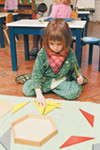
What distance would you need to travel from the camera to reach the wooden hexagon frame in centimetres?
92

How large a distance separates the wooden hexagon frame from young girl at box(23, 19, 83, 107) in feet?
1.23

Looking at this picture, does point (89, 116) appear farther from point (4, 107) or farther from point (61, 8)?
point (61, 8)

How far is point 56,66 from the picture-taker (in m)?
1.61

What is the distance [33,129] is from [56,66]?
0.73 meters

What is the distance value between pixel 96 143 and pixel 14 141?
424mm

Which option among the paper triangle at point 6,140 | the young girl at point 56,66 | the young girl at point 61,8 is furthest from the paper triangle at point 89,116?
the young girl at point 61,8

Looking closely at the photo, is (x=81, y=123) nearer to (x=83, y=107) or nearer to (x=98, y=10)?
(x=83, y=107)

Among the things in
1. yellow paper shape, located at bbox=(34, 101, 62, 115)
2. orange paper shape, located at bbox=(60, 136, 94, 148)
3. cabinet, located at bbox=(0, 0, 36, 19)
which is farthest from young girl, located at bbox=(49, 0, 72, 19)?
cabinet, located at bbox=(0, 0, 36, 19)

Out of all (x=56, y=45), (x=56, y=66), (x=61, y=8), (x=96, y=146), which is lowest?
(x=96, y=146)

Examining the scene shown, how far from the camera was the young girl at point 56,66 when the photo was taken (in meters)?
1.43

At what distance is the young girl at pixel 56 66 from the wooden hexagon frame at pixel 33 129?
14.7 inches

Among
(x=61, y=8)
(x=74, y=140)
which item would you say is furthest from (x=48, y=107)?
(x=61, y=8)

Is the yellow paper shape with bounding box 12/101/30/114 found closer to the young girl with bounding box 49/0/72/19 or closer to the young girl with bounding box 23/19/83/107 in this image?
the young girl with bounding box 23/19/83/107

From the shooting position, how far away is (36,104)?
130 centimetres
